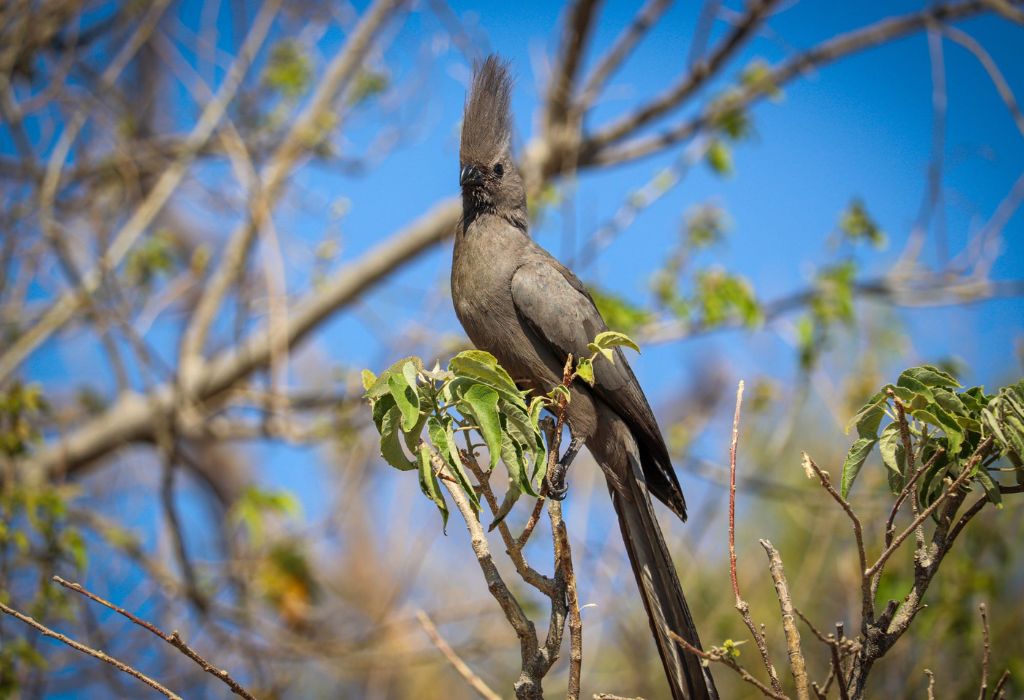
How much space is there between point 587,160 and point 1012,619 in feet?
14.6

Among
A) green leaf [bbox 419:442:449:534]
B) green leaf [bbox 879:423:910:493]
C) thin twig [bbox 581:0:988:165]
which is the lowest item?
green leaf [bbox 419:442:449:534]

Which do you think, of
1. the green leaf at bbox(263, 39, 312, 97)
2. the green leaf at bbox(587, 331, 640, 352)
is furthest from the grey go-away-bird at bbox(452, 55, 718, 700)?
the green leaf at bbox(263, 39, 312, 97)

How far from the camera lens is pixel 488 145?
149 inches

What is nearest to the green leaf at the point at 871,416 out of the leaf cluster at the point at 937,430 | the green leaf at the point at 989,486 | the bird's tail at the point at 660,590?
the leaf cluster at the point at 937,430

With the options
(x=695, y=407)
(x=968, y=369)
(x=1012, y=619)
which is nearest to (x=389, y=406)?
(x=968, y=369)

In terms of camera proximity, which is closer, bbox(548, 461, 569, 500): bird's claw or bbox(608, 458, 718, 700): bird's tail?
bbox(608, 458, 718, 700): bird's tail

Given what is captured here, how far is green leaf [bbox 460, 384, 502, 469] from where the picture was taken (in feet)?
6.45

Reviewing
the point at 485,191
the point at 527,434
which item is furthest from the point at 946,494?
Result: the point at 485,191

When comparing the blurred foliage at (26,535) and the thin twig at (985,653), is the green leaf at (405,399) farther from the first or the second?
the blurred foliage at (26,535)

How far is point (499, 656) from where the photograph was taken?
20.3 feet

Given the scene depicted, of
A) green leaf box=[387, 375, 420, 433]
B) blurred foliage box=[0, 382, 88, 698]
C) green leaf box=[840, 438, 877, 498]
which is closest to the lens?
green leaf box=[387, 375, 420, 433]

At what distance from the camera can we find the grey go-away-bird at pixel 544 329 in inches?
131

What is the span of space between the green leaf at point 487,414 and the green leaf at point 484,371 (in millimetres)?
26

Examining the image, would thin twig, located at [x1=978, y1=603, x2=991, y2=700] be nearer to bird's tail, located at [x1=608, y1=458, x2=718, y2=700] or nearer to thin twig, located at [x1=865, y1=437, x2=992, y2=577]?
thin twig, located at [x1=865, y1=437, x2=992, y2=577]
